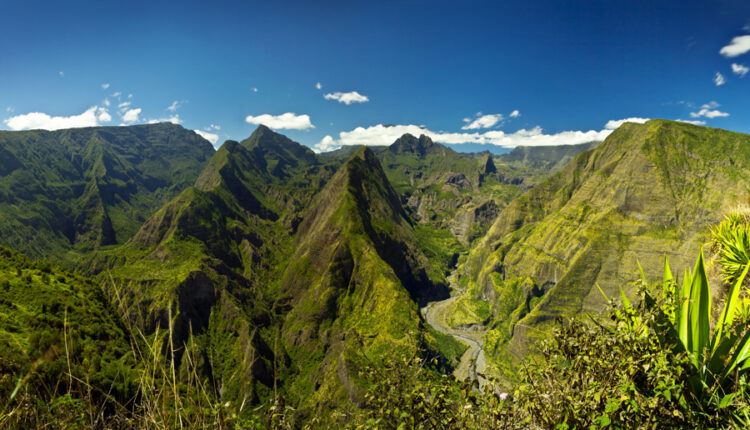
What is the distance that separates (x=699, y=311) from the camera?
16.6 feet

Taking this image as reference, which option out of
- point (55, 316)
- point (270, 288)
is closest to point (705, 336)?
point (55, 316)

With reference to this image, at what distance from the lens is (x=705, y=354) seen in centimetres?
490

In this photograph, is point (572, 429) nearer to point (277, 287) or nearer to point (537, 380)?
point (537, 380)

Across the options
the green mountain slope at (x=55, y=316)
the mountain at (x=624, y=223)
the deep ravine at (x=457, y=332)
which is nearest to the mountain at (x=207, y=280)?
the green mountain slope at (x=55, y=316)

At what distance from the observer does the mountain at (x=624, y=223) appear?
115m

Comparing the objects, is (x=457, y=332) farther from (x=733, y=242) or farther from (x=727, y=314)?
(x=727, y=314)

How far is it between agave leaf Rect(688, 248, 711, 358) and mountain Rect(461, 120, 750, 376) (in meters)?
109

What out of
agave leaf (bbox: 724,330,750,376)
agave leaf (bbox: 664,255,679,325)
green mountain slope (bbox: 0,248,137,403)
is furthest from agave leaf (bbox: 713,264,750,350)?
green mountain slope (bbox: 0,248,137,403)

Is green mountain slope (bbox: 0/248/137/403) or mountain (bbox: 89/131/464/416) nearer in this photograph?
green mountain slope (bbox: 0/248/137/403)

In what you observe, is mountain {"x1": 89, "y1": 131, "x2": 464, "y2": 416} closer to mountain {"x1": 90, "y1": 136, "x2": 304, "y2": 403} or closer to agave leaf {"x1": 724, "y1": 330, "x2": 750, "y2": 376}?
mountain {"x1": 90, "y1": 136, "x2": 304, "y2": 403}

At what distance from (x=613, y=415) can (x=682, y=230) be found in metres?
155

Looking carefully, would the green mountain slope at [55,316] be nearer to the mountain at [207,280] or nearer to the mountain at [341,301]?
the mountain at [207,280]

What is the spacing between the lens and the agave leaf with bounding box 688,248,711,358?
5004mm

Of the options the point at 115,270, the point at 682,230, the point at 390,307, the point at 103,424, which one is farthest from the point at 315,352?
the point at 682,230
